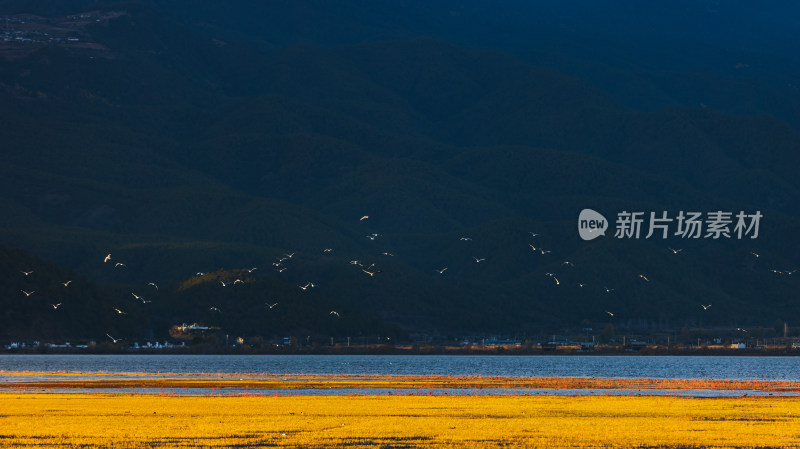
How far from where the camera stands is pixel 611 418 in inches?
3063

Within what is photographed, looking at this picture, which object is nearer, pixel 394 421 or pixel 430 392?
pixel 394 421

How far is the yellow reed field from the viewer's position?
2493 inches

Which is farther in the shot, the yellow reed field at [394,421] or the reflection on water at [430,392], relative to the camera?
the reflection on water at [430,392]

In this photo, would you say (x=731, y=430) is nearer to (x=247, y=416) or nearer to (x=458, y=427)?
(x=458, y=427)

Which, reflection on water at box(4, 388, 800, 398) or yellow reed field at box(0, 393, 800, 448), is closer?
yellow reed field at box(0, 393, 800, 448)

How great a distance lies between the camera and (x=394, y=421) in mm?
75875

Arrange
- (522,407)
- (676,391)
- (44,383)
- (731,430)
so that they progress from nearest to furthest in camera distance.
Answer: (731,430)
(522,407)
(676,391)
(44,383)

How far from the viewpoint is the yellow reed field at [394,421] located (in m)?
63.3

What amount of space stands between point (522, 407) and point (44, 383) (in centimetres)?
5955

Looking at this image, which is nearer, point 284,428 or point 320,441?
point 320,441

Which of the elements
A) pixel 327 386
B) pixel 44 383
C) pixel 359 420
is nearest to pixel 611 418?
pixel 359 420

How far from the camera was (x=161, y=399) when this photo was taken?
97375 mm

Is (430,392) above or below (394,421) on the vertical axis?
below

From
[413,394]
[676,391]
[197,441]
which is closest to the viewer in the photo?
[197,441]
